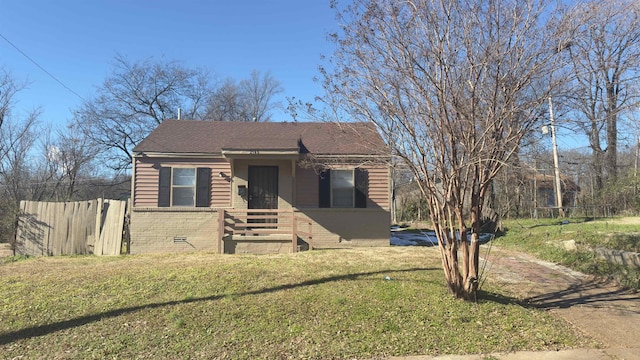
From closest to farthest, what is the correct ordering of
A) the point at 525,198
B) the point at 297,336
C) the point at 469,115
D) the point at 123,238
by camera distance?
the point at 297,336, the point at 469,115, the point at 123,238, the point at 525,198

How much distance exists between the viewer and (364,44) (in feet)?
19.1

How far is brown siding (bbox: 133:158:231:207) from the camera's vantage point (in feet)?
39.4

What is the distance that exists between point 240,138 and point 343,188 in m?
3.79

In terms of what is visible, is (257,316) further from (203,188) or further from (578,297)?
(203,188)

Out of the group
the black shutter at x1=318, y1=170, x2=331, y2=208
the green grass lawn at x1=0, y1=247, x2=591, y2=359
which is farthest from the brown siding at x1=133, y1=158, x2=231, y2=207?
the green grass lawn at x1=0, y1=247, x2=591, y2=359

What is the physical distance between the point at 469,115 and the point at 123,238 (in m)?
11.0

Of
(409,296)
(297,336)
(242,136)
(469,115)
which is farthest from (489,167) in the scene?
(242,136)

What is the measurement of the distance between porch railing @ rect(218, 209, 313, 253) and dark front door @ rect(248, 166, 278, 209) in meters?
0.38

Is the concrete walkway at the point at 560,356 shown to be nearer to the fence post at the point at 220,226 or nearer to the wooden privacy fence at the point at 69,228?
the fence post at the point at 220,226

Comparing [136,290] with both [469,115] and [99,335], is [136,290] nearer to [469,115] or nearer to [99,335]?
[99,335]

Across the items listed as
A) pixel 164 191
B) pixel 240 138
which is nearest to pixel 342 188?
pixel 240 138

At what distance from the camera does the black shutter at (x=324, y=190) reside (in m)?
12.3

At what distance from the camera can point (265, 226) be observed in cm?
1150

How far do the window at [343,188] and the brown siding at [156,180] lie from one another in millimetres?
3063
